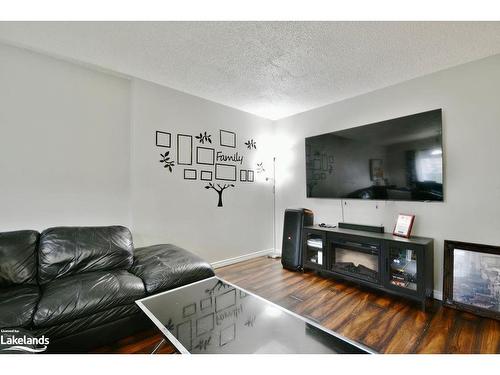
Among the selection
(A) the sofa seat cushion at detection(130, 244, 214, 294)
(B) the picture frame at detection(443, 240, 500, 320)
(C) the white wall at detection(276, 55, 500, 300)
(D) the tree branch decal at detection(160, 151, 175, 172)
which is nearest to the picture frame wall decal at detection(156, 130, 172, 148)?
(D) the tree branch decal at detection(160, 151, 175, 172)

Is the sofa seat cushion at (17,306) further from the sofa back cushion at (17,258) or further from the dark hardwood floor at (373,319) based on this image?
the dark hardwood floor at (373,319)

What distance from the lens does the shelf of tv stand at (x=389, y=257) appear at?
208cm

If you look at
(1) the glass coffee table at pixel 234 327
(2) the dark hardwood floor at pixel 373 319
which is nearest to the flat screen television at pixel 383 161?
(2) the dark hardwood floor at pixel 373 319

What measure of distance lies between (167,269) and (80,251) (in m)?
0.76

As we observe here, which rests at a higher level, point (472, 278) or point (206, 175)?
point (206, 175)

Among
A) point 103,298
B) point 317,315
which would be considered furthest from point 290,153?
point 103,298

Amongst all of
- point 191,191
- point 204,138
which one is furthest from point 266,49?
point 191,191

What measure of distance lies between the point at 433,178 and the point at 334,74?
4.87ft

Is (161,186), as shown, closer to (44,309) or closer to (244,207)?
(244,207)

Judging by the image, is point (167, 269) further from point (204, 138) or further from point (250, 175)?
point (250, 175)

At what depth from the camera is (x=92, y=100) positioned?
7.83ft

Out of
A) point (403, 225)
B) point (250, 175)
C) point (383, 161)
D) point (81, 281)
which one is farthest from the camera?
point (250, 175)

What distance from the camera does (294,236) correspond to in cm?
320
